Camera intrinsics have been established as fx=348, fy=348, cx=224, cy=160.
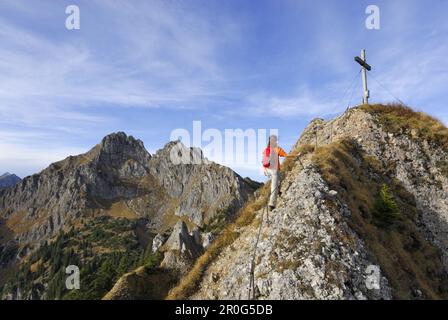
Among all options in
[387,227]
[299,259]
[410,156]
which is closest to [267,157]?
[299,259]

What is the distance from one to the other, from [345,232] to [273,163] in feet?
19.5

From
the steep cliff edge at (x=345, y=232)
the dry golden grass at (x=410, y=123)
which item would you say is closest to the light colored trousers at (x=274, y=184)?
the steep cliff edge at (x=345, y=232)

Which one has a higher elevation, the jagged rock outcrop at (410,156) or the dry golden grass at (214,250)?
the jagged rock outcrop at (410,156)

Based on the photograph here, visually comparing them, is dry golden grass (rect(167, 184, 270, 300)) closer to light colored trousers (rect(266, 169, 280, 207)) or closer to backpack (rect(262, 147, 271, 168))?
light colored trousers (rect(266, 169, 280, 207))

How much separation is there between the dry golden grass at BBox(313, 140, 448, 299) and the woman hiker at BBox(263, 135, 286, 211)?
3649 millimetres

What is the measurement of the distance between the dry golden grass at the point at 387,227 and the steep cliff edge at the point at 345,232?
9 centimetres

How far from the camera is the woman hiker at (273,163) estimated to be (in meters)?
21.1

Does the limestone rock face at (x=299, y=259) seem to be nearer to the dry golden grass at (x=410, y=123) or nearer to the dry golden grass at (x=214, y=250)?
the dry golden grass at (x=214, y=250)

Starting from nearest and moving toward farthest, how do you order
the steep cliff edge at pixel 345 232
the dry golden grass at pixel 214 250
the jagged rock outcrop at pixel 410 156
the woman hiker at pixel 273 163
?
the steep cliff edge at pixel 345 232 → the dry golden grass at pixel 214 250 → the woman hiker at pixel 273 163 → the jagged rock outcrop at pixel 410 156

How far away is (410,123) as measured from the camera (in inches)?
1485

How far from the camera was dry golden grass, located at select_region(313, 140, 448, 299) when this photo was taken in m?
19.9

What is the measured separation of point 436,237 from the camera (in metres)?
27.8
